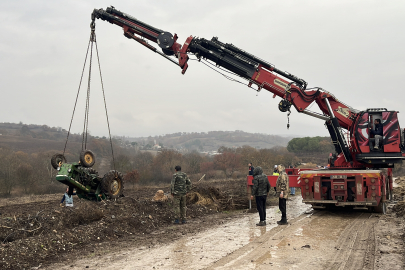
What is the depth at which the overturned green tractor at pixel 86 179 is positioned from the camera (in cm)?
1176

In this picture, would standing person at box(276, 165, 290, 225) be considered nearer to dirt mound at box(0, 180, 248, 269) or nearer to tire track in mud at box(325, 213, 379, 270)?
tire track in mud at box(325, 213, 379, 270)

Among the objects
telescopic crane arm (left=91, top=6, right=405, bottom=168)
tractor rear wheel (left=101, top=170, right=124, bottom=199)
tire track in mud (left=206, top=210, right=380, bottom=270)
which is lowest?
tire track in mud (left=206, top=210, right=380, bottom=270)

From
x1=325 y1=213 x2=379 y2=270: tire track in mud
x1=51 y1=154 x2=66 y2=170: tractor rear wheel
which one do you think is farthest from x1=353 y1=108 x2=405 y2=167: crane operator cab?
x1=51 y1=154 x2=66 y2=170: tractor rear wheel

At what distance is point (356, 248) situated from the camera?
6.72 meters

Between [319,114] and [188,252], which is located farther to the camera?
[319,114]

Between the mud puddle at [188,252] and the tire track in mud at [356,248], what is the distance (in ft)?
6.20

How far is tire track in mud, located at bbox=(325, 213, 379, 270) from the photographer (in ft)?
18.6

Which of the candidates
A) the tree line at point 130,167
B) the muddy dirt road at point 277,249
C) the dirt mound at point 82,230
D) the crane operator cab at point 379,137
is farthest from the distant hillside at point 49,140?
the muddy dirt road at point 277,249

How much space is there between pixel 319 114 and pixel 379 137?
2052 millimetres

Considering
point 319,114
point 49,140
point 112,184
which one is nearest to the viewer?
point 319,114

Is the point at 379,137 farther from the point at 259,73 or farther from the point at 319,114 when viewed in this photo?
the point at 259,73

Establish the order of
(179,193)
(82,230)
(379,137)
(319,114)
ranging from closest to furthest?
1. (82,230)
2. (179,193)
3. (379,137)
4. (319,114)

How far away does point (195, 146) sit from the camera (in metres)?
188

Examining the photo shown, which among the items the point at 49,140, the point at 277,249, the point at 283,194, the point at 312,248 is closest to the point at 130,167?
the point at 283,194
